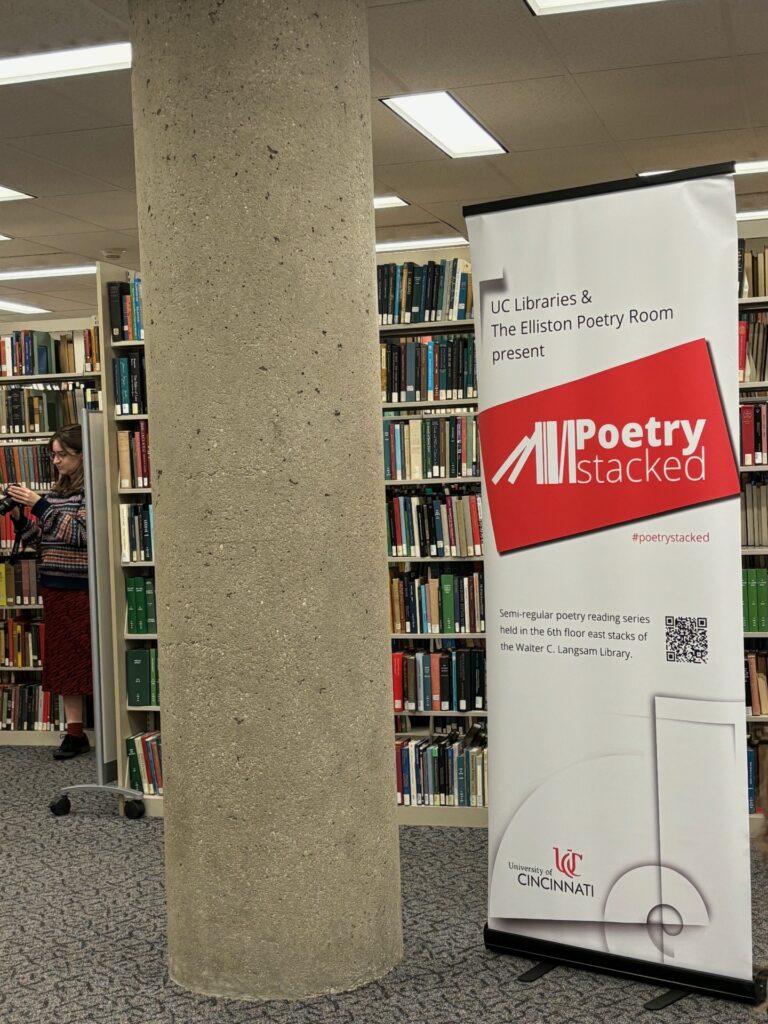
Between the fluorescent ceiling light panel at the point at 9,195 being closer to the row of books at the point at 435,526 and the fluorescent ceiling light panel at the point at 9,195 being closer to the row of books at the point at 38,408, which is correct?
the row of books at the point at 38,408

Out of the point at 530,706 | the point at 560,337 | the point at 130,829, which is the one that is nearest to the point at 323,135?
the point at 560,337

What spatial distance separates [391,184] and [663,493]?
20.5 feet

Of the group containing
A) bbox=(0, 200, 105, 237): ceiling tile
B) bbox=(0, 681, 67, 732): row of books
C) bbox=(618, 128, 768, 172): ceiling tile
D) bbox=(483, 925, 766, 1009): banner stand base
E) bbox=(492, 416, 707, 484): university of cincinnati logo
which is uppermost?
bbox=(618, 128, 768, 172): ceiling tile

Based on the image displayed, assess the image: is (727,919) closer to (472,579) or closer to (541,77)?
(472,579)

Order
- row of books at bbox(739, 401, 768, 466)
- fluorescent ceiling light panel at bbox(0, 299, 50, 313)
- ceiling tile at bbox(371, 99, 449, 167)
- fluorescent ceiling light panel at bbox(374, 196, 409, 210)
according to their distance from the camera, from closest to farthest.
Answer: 1. row of books at bbox(739, 401, 768, 466)
2. ceiling tile at bbox(371, 99, 449, 167)
3. fluorescent ceiling light panel at bbox(374, 196, 409, 210)
4. fluorescent ceiling light panel at bbox(0, 299, 50, 313)

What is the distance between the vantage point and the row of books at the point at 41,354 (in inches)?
272

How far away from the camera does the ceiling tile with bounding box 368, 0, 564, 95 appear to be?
5.45 meters

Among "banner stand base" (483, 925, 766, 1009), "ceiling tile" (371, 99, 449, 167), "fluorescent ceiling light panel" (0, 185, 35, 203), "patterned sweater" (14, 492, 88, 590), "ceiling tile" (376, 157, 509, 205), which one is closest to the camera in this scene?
"banner stand base" (483, 925, 766, 1009)

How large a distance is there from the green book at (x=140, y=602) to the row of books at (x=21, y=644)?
5.90 ft

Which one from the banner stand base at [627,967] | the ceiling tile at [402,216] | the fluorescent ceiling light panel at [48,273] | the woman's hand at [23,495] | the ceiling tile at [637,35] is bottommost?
the banner stand base at [627,967]

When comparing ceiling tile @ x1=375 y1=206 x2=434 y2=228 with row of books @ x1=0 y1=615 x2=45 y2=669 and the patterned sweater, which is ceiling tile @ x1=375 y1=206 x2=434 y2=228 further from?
row of books @ x1=0 y1=615 x2=45 y2=669

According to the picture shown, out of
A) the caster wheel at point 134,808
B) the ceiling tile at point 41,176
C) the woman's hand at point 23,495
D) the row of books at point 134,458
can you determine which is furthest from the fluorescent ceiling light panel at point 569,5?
the caster wheel at point 134,808

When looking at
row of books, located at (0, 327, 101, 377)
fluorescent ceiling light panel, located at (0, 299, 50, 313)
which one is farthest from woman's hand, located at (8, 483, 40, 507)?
fluorescent ceiling light panel, located at (0, 299, 50, 313)

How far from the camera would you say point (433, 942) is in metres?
3.73
